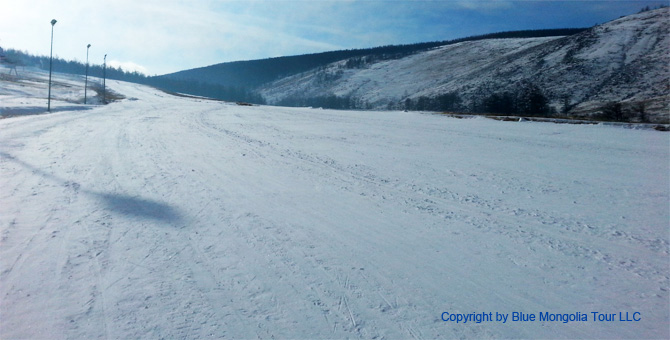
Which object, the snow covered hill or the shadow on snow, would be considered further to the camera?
the snow covered hill

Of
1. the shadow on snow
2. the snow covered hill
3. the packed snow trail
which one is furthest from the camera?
the snow covered hill

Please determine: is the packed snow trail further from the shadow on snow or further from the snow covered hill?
the snow covered hill

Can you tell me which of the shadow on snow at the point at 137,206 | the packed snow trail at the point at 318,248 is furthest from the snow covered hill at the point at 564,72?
the shadow on snow at the point at 137,206

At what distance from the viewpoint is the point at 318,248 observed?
581cm

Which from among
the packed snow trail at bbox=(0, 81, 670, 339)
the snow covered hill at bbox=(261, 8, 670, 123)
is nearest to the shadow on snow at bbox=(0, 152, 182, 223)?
the packed snow trail at bbox=(0, 81, 670, 339)

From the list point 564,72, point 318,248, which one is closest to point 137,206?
point 318,248

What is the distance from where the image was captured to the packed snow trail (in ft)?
13.4

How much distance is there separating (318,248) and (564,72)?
3223 inches

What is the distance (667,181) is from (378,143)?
983 cm

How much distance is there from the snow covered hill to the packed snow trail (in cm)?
3361

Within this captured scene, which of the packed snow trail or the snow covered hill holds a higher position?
the snow covered hill

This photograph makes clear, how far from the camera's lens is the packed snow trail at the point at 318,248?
4.08 meters

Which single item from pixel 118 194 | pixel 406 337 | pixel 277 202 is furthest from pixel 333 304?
pixel 118 194

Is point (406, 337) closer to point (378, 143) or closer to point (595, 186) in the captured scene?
point (595, 186)
